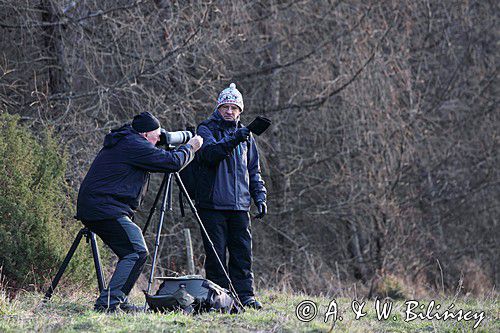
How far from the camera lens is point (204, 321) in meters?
6.15

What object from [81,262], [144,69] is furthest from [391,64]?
[81,262]

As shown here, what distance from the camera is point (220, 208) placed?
7422 mm

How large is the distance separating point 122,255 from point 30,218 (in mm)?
1984

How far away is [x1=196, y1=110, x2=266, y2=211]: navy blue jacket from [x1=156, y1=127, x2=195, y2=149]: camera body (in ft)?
0.59

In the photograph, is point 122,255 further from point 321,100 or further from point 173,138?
point 321,100

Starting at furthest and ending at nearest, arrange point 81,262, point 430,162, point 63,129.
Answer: point 430,162 < point 63,129 < point 81,262

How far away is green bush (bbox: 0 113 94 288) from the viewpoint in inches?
324

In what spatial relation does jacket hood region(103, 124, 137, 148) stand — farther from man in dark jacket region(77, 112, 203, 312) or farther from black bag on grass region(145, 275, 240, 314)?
black bag on grass region(145, 275, 240, 314)

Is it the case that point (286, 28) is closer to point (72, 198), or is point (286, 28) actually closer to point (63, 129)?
point (63, 129)

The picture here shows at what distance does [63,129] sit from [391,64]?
6.53m

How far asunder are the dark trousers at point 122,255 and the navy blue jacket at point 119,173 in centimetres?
8

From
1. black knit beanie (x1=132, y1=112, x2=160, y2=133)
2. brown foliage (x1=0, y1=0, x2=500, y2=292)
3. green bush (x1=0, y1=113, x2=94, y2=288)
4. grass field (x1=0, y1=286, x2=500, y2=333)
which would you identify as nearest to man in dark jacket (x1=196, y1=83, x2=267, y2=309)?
grass field (x1=0, y1=286, x2=500, y2=333)

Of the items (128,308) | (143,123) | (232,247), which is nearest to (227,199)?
(232,247)

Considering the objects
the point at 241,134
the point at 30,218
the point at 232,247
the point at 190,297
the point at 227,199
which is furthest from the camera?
the point at 30,218
